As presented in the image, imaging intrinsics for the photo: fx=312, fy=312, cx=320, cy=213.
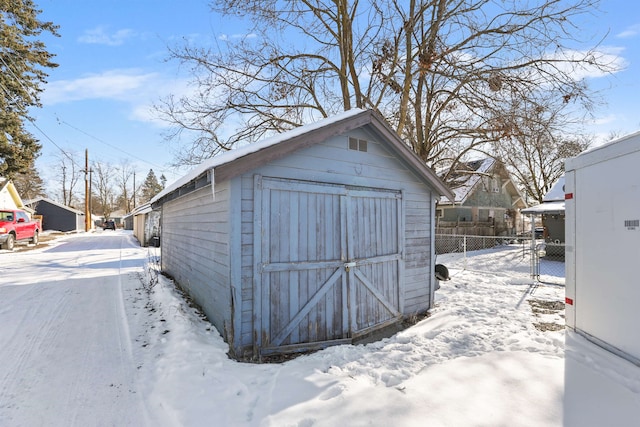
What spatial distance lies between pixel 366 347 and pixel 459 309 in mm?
2852

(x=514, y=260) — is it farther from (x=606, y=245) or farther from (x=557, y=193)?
(x=606, y=245)

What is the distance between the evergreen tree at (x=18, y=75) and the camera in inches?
557

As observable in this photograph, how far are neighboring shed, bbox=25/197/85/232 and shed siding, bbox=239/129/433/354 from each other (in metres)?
41.2

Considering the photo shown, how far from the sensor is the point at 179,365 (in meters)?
3.51

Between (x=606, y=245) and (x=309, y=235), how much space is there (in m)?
3.53

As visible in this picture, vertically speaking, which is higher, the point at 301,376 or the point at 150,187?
the point at 150,187

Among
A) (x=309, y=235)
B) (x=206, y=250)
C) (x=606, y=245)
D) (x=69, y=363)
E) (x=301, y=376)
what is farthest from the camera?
(x=206, y=250)

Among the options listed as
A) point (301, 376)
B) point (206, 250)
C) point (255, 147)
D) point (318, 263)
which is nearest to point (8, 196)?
point (206, 250)

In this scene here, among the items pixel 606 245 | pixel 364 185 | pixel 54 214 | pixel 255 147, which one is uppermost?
pixel 255 147

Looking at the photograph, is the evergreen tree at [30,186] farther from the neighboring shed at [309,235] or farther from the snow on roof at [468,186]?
the neighboring shed at [309,235]

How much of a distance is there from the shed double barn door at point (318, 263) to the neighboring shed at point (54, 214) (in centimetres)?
4129

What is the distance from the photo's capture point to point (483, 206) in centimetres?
2094

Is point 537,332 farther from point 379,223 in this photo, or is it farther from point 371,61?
point 371,61

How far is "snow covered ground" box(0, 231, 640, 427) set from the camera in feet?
8.59
